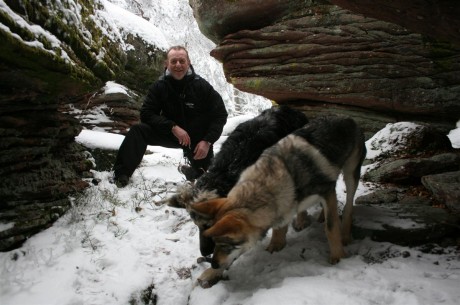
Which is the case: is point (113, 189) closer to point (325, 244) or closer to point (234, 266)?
point (234, 266)

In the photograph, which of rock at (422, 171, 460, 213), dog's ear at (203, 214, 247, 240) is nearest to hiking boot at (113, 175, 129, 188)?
dog's ear at (203, 214, 247, 240)

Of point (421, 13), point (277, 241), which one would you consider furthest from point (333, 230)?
point (421, 13)

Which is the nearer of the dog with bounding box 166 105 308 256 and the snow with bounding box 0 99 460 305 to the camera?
the snow with bounding box 0 99 460 305

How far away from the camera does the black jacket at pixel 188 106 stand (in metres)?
6.79

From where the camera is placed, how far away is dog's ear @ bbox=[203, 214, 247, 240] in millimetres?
2713

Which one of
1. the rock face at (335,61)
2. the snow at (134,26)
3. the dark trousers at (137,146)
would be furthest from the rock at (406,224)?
the snow at (134,26)

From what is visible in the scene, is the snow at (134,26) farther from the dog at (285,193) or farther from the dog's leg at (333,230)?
the dog's leg at (333,230)

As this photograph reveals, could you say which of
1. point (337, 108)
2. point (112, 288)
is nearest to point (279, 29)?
point (337, 108)

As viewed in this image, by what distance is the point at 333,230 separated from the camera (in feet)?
12.0

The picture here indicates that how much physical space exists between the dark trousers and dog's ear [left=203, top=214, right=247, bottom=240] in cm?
393

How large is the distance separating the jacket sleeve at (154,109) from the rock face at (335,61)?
2.55 metres

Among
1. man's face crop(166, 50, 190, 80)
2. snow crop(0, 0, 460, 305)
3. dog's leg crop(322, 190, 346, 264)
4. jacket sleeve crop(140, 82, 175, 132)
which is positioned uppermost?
man's face crop(166, 50, 190, 80)

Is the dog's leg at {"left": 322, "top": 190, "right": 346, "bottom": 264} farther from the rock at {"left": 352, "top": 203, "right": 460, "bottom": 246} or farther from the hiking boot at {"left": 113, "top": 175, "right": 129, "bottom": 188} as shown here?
the hiking boot at {"left": 113, "top": 175, "right": 129, "bottom": 188}

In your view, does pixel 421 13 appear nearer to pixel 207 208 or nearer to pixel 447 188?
pixel 447 188
